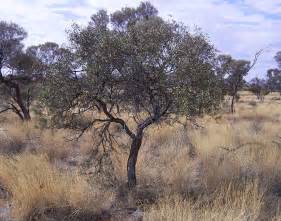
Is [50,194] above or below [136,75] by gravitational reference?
below

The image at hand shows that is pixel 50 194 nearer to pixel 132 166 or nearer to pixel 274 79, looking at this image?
pixel 132 166

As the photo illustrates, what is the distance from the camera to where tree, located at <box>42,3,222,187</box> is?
841cm

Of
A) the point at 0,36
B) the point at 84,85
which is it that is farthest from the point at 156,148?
the point at 0,36

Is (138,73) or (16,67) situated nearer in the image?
(138,73)

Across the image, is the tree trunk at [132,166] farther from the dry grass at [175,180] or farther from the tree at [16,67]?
the tree at [16,67]

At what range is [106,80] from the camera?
28.4ft

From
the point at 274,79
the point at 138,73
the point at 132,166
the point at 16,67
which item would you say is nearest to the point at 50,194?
the point at 132,166

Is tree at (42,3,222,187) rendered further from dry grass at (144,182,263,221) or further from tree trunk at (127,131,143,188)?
dry grass at (144,182,263,221)

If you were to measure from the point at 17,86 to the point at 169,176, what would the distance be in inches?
484

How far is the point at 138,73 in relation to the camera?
8.58 meters

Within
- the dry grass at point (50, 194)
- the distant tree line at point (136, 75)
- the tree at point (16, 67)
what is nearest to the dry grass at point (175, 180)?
the dry grass at point (50, 194)

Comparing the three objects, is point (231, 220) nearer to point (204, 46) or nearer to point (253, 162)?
point (204, 46)

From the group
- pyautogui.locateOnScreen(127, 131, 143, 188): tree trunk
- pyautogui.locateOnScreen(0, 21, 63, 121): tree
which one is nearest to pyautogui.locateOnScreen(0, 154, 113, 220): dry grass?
pyautogui.locateOnScreen(127, 131, 143, 188): tree trunk

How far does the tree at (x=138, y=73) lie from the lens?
27.6 feet
